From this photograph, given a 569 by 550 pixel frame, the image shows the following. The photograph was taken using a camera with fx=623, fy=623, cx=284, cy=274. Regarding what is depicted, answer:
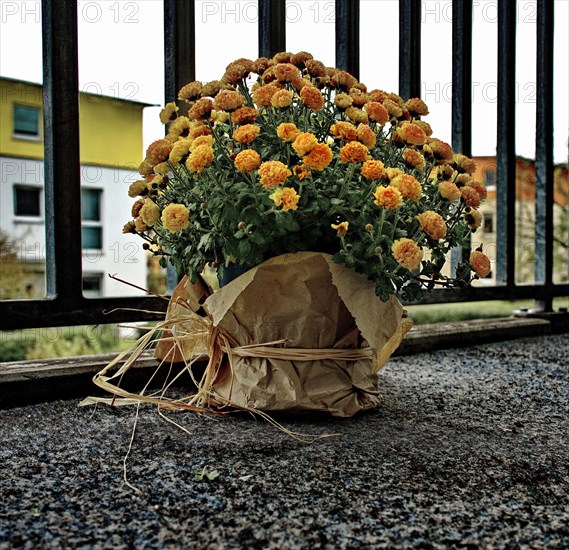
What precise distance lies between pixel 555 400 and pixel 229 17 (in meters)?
1.25

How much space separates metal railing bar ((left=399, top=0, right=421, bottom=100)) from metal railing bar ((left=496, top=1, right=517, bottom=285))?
0.49m

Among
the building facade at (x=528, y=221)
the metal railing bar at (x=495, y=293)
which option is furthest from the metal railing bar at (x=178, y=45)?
the building facade at (x=528, y=221)

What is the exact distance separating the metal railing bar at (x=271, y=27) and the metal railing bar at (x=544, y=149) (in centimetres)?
132

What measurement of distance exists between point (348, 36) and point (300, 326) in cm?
110

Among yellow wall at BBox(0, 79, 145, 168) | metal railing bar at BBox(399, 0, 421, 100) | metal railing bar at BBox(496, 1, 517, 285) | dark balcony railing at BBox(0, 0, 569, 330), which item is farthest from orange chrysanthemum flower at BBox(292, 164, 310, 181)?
metal railing bar at BBox(496, 1, 517, 285)

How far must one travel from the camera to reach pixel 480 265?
1.07 meters

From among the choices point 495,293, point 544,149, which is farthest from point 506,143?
point 495,293

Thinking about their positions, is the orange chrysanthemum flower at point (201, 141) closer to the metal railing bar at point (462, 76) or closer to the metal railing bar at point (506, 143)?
the metal railing bar at point (462, 76)

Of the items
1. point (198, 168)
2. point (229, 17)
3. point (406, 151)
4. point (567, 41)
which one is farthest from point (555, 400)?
point (567, 41)

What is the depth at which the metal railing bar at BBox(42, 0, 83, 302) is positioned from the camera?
130cm

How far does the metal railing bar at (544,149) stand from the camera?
246 cm

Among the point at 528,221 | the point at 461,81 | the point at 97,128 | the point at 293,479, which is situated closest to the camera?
the point at 293,479

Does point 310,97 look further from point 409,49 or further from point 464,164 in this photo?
point 409,49

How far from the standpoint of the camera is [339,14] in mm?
1799
